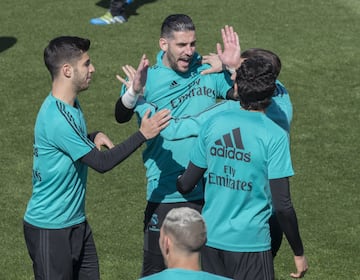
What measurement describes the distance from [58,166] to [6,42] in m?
9.97

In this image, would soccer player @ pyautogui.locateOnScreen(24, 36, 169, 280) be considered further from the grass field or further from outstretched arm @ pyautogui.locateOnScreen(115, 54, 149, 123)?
the grass field

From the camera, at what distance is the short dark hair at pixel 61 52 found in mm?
7621

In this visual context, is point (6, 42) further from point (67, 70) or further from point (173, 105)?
point (67, 70)

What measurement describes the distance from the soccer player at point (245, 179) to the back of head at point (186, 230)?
1.46 metres

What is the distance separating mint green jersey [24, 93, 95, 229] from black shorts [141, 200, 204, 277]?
2.73ft

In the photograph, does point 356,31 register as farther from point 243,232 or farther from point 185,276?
point 185,276

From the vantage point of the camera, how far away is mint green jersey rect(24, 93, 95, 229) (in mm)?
7410

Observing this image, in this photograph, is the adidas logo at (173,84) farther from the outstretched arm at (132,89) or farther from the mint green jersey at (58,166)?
the mint green jersey at (58,166)

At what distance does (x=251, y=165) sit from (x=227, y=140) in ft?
0.86

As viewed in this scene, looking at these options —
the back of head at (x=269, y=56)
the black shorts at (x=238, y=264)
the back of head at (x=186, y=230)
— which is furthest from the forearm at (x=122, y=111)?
the back of head at (x=186, y=230)

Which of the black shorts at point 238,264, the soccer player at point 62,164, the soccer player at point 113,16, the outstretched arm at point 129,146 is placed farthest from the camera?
the soccer player at point 113,16

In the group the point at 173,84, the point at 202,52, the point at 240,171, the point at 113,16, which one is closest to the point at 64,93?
the point at 173,84

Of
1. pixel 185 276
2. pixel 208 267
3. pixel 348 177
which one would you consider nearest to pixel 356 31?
pixel 348 177

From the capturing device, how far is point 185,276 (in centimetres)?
516
